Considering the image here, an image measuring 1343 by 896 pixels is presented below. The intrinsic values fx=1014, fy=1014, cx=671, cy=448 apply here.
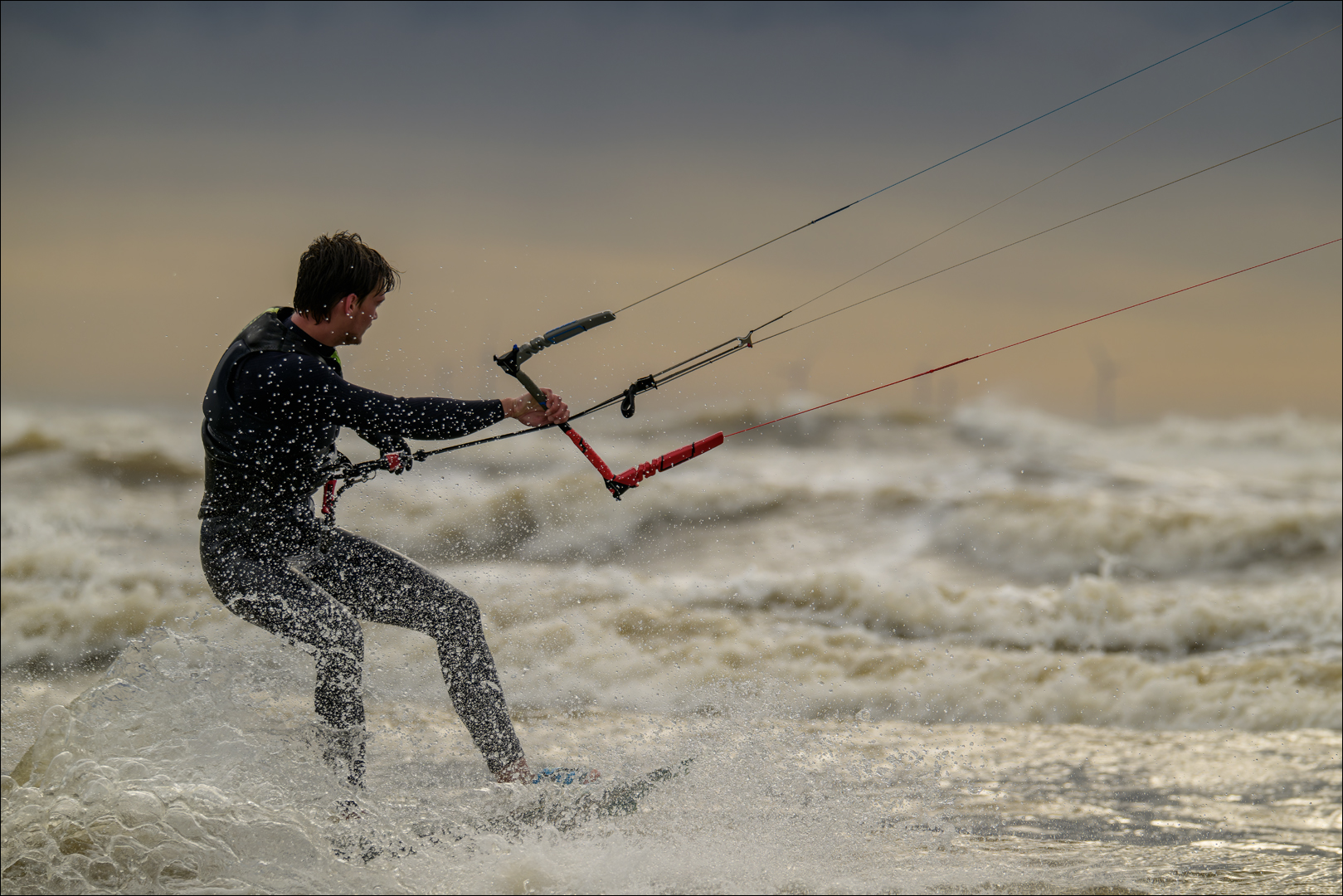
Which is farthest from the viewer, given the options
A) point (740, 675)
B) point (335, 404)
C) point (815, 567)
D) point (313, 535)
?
point (815, 567)

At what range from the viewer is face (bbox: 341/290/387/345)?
322 centimetres

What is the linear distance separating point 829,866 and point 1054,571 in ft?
29.7

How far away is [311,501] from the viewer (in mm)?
3344

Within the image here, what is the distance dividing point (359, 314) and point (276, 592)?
91 cm

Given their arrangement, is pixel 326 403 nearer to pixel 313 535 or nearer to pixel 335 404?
pixel 335 404

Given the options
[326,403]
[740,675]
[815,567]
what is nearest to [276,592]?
[326,403]

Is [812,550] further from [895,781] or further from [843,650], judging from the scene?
[895,781]

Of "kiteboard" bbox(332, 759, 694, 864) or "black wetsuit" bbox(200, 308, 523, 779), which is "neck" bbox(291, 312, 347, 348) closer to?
"black wetsuit" bbox(200, 308, 523, 779)

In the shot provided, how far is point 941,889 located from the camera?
139 inches

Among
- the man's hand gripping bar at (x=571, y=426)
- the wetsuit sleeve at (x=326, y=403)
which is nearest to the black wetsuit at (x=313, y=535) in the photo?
the wetsuit sleeve at (x=326, y=403)

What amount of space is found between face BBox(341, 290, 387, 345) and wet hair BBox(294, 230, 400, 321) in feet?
0.08

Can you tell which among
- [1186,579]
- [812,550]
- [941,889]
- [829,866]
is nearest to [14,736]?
[829,866]

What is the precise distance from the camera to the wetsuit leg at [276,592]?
3.16 m

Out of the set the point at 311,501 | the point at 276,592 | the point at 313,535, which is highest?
the point at 311,501
